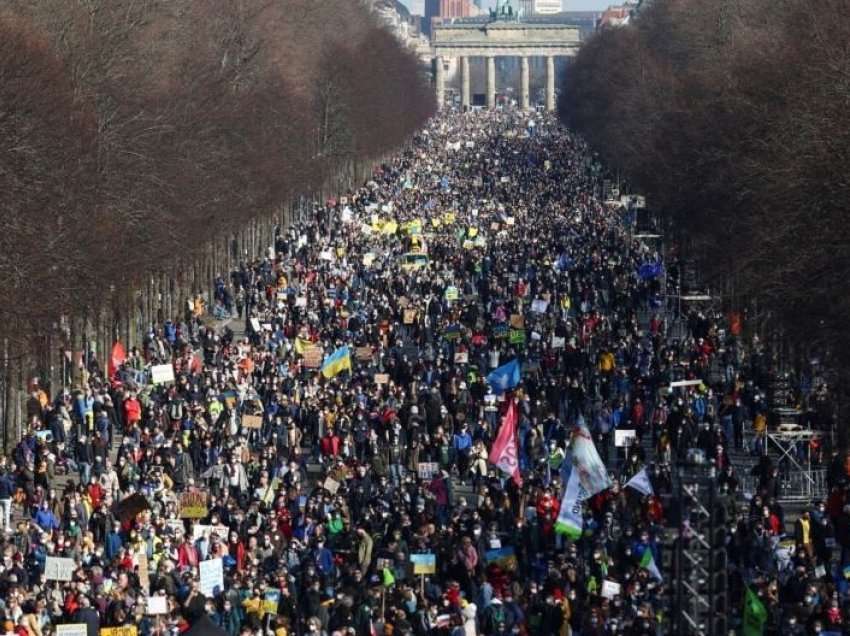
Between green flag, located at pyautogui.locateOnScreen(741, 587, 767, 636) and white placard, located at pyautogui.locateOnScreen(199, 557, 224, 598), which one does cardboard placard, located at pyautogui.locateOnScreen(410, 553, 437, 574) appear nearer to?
white placard, located at pyautogui.locateOnScreen(199, 557, 224, 598)

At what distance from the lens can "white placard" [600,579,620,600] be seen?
3023 centimetres

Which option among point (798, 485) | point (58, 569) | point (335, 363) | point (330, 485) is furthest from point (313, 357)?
point (58, 569)

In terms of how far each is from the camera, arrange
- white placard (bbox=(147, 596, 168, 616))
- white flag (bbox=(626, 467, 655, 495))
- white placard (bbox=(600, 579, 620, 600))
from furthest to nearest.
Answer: white flag (bbox=(626, 467, 655, 495)) → white placard (bbox=(600, 579, 620, 600)) → white placard (bbox=(147, 596, 168, 616))

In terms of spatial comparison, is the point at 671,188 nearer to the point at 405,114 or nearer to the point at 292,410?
the point at 292,410

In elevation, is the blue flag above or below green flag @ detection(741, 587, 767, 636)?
above

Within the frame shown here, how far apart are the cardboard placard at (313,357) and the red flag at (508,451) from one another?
12.9 metres

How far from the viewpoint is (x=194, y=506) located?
35750 mm

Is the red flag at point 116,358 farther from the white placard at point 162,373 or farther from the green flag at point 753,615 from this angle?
the green flag at point 753,615

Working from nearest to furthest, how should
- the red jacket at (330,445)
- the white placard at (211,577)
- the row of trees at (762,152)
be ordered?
the white placard at (211,577) < the red jacket at (330,445) < the row of trees at (762,152)

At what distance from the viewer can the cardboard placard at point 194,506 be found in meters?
35.7

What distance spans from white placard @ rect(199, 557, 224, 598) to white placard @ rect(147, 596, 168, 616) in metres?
0.90

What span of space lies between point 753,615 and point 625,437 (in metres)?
13.2

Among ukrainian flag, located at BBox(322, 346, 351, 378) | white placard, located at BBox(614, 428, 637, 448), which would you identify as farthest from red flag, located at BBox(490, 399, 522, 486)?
ukrainian flag, located at BBox(322, 346, 351, 378)

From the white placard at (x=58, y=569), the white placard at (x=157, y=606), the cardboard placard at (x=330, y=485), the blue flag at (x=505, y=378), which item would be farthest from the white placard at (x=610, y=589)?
the blue flag at (x=505, y=378)
